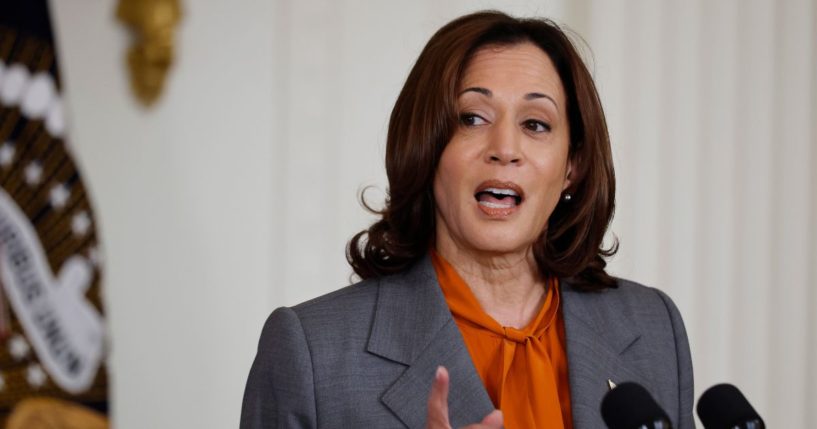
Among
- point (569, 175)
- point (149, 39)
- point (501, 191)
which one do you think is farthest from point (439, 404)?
point (149, 39)

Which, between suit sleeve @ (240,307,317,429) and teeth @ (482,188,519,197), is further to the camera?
teeth @ (482,188,519,197)

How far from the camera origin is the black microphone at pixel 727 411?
5.14 feet

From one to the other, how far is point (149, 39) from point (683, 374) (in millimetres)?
1746

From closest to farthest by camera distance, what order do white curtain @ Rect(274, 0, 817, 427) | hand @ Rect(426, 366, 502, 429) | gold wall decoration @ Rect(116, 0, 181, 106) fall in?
1. hand @ Rect(426, 366, 502, 429)
2. gold wall decoration @ Rect(116, 0, 181, 106)
3. white curtain @ Rect(274, 0, 817, 427)

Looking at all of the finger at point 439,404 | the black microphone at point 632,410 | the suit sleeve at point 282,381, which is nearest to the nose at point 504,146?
the suit sleeve at point 282,381

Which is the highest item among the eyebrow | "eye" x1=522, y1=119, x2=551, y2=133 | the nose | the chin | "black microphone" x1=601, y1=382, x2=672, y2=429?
the eyebrow

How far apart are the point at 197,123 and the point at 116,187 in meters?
0.33

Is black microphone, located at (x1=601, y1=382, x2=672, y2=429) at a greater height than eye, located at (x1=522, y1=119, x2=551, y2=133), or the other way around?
eye, located at (x1=522, y1=119, x2=551, y2=133)

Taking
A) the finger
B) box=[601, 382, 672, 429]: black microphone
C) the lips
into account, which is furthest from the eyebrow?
box=[601, 382, 672, 429]: black microphone

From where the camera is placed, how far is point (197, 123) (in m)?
3.54

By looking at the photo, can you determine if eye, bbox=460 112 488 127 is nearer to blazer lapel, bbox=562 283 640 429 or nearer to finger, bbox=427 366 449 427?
blazer lapel, bbox=562 283 640 429

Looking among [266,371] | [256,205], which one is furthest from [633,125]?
[266,371]

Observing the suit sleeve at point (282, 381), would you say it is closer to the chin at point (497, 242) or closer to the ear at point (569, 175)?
the chin at point (497, 242)

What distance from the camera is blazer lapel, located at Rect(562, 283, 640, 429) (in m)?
2.17
